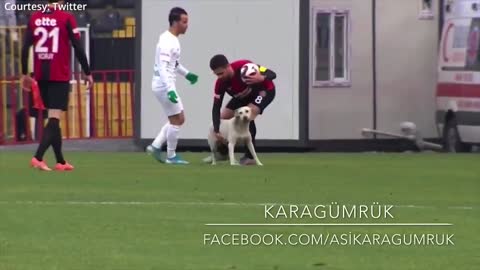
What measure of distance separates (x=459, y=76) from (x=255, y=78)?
7800mm

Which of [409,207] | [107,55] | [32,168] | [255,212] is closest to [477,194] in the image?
[409,207]

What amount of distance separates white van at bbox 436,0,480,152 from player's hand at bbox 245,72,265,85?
23.7 ft

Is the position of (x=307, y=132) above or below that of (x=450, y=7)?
below

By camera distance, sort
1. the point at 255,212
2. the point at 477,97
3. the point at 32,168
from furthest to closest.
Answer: the point at 477,97 < the point at 32,168 < the point at 255,212

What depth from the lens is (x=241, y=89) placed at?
64.7 feet

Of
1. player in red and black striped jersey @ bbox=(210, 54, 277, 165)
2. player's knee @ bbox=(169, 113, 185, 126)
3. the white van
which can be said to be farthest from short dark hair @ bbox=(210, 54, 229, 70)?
the white van

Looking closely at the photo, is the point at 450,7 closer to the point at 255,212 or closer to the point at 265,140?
the point at 265,140

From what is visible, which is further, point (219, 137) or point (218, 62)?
point (219, 137)

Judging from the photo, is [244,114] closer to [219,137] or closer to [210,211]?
[219,137]

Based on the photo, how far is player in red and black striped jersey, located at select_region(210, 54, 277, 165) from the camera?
19.4 metres

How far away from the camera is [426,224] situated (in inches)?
500

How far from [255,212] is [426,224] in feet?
4.96

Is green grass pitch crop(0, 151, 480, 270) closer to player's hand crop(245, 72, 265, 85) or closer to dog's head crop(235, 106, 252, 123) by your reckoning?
dog's head crop(235, 106, 252, 123)

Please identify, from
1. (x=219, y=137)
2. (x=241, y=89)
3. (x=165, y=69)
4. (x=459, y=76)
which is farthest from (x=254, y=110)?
(x=459, y=76)
